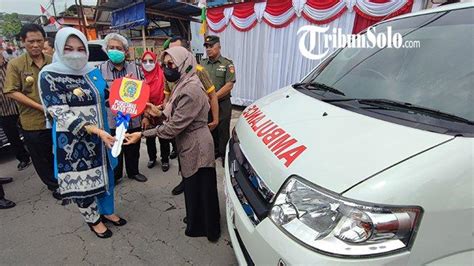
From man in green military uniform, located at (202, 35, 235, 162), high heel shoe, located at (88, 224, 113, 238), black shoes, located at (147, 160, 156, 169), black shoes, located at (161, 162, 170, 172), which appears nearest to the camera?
high heel shoe, located at (88, 224, 113, 238)

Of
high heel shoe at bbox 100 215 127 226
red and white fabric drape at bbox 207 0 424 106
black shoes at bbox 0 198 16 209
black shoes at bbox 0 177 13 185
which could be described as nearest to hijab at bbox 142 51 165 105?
high heel shoe at bbox 100 215 127 226

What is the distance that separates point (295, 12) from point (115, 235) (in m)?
5.20

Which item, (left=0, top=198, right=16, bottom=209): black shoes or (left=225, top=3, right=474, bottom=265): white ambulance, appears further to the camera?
(left=0, top=198, right=16, bottom=209): black shoes

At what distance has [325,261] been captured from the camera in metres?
0.97

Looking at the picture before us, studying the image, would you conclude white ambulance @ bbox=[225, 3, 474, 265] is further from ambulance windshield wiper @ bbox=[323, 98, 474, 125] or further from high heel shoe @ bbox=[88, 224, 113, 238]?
high heel shoe @ bbox=[88, 224, 113, 238]

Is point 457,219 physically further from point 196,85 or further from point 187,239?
point 187,239

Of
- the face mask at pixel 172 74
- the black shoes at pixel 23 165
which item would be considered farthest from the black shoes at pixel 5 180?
the face mask at pixel 172 74

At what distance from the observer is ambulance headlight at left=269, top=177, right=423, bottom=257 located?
3.10ft

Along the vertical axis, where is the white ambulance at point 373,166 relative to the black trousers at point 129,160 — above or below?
above

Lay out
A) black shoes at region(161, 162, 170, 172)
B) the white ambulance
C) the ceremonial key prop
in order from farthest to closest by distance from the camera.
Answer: black shoes at region(161, 162, 170, 172) < the ceremonial key prop < the white ambulance

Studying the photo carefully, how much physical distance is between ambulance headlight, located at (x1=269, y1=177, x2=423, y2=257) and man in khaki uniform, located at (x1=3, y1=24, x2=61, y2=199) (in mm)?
3063

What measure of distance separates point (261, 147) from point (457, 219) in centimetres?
85

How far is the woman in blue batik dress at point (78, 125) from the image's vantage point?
205cm

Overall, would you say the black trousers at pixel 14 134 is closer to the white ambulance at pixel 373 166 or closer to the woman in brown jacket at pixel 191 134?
the woman in brown jacket at pixel 191 134
